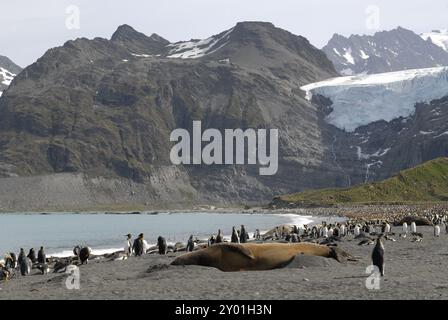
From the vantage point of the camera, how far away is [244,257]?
93.1 feet

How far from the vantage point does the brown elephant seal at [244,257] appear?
28.3 m

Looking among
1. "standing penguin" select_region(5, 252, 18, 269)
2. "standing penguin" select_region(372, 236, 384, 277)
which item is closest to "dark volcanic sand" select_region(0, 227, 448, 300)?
"standing penguin" select_region(372, 236, 384, 277)

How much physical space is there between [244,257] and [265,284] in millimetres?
5192

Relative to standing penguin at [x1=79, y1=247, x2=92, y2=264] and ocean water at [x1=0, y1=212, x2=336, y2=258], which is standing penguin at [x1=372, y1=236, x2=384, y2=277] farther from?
ocean water at [x1=0, y1=212, x2=336, y2=258]

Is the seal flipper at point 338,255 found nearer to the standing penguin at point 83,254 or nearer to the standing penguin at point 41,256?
the standing penguin at point 83,254

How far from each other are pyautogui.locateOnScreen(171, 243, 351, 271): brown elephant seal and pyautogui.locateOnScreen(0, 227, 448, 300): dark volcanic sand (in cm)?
72

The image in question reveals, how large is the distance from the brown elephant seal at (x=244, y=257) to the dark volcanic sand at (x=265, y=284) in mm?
721

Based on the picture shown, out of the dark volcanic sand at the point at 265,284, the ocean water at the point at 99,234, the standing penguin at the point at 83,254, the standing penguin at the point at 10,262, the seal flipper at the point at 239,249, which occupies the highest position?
the seal flipper at the point at 239,249

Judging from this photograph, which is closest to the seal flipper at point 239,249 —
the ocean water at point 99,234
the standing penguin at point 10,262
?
the standing penguin at point 10,262

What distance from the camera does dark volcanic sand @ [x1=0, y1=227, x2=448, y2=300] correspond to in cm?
2066

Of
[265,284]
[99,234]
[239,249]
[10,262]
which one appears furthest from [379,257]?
[99,234]

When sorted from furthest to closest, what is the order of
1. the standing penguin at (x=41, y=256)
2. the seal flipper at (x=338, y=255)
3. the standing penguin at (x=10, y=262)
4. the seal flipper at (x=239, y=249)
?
1. the standing penguin at (x=41, y=256)
2. the standing penguin at (x=10, y=262)
3. the seal flipper at (x=338, y=255)
4. the seal flipper at (x=239, y=249)

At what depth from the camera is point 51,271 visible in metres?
40.4
